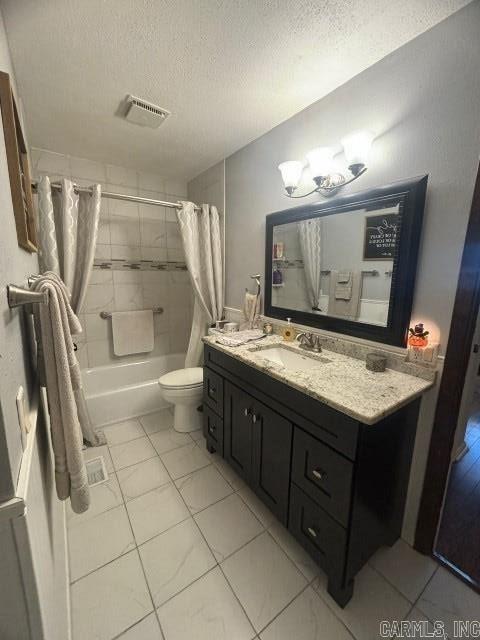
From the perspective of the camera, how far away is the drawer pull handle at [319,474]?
1055 millimetres

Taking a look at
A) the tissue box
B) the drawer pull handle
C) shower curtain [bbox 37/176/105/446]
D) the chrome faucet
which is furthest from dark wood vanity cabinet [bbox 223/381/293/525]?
shower curtain [bbox 37/176/105/446]

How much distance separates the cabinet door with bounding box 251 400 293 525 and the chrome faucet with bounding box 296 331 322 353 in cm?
48

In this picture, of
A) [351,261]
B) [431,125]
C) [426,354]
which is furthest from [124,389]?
[431,125]

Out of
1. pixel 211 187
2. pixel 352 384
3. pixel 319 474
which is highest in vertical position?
pixel 211 187

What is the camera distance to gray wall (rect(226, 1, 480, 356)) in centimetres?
102

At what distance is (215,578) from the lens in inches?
45.5

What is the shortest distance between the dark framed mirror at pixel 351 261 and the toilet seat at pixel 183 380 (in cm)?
82

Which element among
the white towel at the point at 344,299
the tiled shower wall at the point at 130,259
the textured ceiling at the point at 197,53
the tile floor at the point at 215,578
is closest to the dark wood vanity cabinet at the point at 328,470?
the tile floor at the point at 215,578

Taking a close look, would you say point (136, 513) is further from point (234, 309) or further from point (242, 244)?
point (242, 244)

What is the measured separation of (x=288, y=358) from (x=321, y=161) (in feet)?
3.71

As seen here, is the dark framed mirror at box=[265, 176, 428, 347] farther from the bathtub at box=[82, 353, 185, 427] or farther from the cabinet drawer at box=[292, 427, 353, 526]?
the bathtub at box=[82, 353, 185, 427]

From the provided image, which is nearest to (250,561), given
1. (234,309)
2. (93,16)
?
(234,309)

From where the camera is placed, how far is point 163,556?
1.24 metres

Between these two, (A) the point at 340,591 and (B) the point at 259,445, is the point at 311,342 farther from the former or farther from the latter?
(A) the point at 340,591
